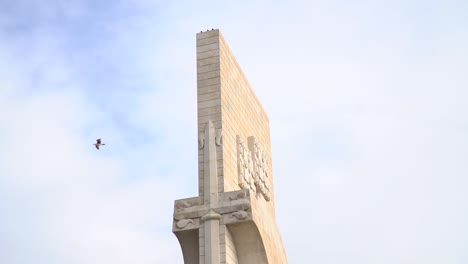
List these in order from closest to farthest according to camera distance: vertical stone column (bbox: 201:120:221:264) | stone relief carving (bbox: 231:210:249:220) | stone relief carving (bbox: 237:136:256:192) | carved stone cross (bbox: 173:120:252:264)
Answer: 1. vertical stone column (bbox: 201:120:221:264)
2. carved stone cross (bbox: 173:120:252:264)
3. stone relief carving (bbox: 231:210:249:220)
4. stone relief carving (bbox: 237:136:256:192)

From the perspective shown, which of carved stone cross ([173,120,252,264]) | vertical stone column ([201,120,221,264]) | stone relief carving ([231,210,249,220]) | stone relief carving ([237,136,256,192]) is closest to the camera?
vertical stone column ([201,120,221,264])

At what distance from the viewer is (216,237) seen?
14148mm

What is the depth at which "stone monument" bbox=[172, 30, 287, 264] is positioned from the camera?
14.3 metres

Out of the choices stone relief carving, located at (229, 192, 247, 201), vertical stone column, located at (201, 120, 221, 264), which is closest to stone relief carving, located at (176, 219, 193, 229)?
vertical stone column, located at (201, 120, 221, 264)

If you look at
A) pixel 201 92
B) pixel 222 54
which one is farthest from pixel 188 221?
pixel 222 54

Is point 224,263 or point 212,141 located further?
point 212,141

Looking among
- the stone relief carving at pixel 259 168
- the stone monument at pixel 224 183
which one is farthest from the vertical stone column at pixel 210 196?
the stone relief carving at pixel 259 168

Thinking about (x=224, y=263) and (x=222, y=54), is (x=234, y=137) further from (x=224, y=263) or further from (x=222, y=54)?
(x=224, y=263)

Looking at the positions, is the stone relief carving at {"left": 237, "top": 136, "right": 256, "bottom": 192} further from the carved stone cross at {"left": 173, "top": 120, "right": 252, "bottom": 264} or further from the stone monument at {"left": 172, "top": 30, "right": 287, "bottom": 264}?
the carved stone cross at {"left": 173, "top": 120, "right": 252, "bottom": 264}

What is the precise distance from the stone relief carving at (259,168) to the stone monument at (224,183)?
0.09 feet

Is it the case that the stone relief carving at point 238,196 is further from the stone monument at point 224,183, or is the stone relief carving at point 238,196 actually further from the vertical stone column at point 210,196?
the vertical stone column at point 210,196

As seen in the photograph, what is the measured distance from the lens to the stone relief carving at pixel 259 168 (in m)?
17.3

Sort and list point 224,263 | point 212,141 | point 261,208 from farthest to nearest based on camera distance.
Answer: point 261,208 → point 212,141 → point 224,263

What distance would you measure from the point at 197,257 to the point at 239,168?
7.76 ft
